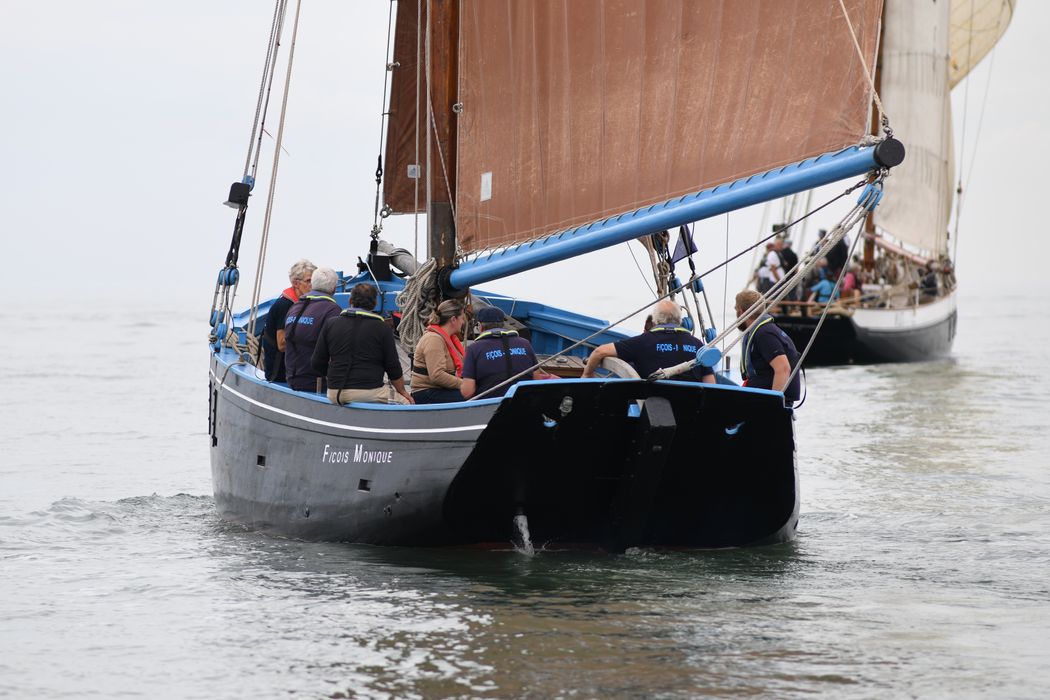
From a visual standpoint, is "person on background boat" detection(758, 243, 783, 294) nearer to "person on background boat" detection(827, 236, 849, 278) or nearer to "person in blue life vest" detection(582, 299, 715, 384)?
"person on background boat" detection(827, 236, 849, 278)

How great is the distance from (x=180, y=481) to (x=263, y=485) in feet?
17.6

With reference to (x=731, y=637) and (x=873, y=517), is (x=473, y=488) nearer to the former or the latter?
(x=731, y=637)

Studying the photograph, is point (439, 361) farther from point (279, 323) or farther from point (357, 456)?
point (279, 323)

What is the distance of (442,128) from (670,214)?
2.91 meters

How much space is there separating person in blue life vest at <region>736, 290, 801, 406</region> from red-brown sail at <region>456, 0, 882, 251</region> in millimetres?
1271

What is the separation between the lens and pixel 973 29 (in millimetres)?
46156

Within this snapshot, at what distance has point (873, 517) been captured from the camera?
13898 mm

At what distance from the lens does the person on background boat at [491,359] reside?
35.9 feet

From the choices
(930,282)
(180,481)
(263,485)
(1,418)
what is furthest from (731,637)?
(930,282)

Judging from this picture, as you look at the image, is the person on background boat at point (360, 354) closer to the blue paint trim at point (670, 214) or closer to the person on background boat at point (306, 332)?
the person on background boat at point (306, 332)

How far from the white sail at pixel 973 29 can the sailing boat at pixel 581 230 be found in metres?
36.0

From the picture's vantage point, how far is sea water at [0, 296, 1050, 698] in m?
8.29

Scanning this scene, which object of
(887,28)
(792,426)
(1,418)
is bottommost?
(1,418)

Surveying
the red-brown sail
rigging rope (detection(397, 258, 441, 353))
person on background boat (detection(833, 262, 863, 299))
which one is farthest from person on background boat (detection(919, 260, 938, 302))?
the red-brown sail
